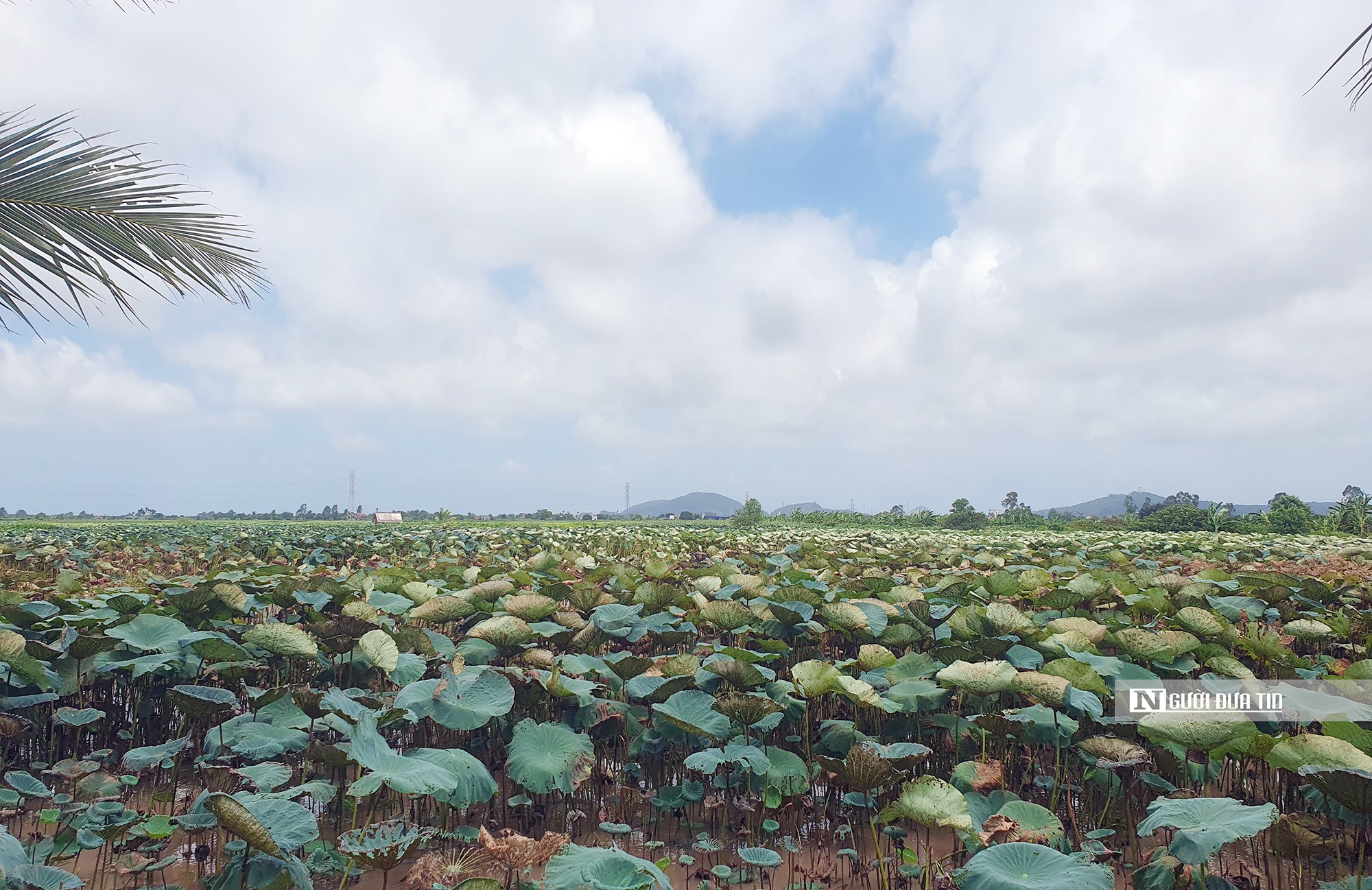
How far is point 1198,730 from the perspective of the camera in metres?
2.63

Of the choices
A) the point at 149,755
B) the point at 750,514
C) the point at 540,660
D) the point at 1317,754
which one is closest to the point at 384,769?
the point at 540,660

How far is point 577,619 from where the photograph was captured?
13.1ft

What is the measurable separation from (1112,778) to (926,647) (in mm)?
1078

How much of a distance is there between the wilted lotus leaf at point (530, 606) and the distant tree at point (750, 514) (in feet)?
110

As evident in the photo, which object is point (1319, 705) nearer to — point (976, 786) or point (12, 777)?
point (976, 786)

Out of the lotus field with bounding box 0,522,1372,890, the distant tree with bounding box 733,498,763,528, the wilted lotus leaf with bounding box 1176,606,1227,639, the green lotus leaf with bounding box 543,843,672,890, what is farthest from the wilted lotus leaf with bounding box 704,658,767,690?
the distant tree with bounding box 733,498,763,528

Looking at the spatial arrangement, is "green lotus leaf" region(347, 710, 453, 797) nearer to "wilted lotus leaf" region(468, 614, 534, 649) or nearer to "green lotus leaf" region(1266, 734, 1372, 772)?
"wilted lotus leaf" region(468, 614, 534, 649)

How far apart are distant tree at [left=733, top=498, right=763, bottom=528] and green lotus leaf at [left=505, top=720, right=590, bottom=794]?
34.4m

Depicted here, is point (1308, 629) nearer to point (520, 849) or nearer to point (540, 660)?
point (540, 660)

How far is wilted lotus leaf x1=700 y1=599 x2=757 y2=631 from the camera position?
12.9ft

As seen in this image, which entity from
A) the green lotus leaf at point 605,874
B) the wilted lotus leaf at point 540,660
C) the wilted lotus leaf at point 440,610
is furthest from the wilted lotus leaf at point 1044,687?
the wilted lotus leaf at point 440,610

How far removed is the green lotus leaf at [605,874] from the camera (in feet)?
6.20

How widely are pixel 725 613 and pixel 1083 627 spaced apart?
191 centimetres

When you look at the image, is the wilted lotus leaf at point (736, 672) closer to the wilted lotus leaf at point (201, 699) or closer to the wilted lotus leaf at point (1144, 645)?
the wilted lotus leaf at point (1144, 645)
